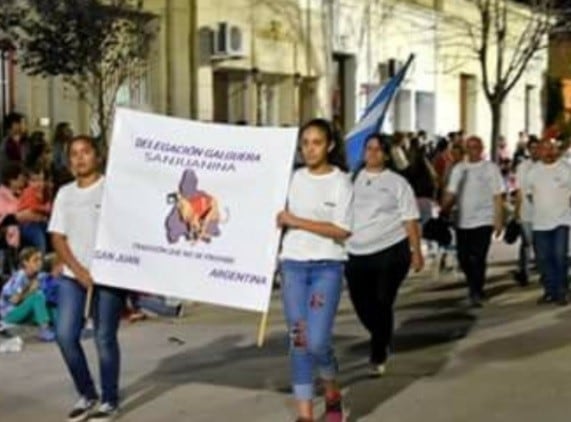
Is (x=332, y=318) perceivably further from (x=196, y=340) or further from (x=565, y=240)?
(x=565, y=240)

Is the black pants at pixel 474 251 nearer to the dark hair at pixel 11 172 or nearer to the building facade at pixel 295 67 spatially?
the dark hair at pixel 11 172

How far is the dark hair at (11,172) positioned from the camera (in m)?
14.4


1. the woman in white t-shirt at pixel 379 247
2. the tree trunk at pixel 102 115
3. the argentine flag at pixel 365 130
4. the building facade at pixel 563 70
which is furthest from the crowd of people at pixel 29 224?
the building facade at pixel 563 70

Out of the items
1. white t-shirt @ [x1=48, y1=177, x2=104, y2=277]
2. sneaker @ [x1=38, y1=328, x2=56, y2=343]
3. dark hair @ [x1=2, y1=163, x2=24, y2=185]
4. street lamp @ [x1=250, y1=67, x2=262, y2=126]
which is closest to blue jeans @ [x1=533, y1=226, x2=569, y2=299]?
sneaker @ [x1=38, y1=328, x2=56, y2=343]

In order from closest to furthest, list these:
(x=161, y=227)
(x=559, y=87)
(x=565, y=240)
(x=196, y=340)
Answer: (x=161, y=227) → (x=196, y=340) → (x=565, y=240) → (x=559, y=87)

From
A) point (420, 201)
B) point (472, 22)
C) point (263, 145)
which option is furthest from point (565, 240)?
point (472, 22)

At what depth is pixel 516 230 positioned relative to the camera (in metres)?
16.7

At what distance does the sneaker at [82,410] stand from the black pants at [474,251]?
20.6ft

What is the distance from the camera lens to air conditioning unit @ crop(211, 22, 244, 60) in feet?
76.3

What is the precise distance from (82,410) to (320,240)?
1.87 metres

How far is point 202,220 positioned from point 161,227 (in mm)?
283

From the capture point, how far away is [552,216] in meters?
14.0

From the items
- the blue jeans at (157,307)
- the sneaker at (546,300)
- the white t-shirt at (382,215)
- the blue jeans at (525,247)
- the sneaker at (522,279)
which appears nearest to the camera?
the white t-shirt at (382,215)

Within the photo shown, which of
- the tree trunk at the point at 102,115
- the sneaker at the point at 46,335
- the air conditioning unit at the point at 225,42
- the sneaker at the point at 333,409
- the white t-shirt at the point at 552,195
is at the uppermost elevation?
the air conditioning unit at the point at 225,42
